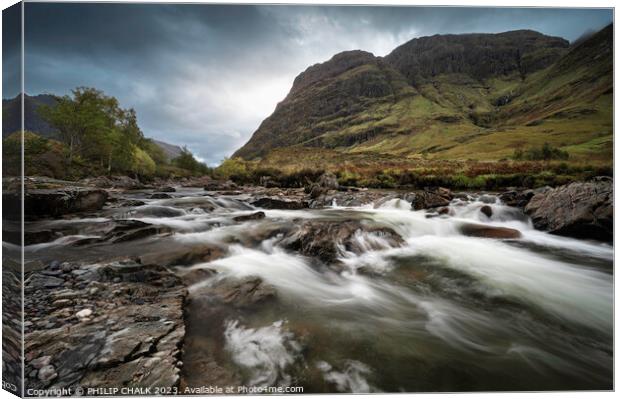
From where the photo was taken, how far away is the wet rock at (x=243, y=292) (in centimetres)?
267

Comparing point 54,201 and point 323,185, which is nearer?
point 54,201

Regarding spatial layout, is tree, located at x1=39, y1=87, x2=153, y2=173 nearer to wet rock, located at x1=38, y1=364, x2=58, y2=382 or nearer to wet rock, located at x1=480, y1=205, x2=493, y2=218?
wet rock, located at x1=38, y1=364, x2=58, y2=382

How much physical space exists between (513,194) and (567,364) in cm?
451

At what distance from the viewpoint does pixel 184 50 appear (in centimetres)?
305

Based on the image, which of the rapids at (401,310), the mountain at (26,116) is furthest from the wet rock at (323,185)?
the mountain at (26,116)

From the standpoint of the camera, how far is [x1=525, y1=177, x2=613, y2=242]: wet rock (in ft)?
11.9

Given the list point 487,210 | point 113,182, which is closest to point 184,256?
point 113,182

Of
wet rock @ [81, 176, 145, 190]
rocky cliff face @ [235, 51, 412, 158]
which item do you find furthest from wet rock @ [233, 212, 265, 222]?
wet rock @ [81, 176, 145, 190]

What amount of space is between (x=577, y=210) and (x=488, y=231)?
1.31 meters

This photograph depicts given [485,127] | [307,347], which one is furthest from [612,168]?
[485,127]

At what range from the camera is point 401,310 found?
282 centimetres

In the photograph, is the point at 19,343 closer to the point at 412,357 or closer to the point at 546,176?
the point at 412,357

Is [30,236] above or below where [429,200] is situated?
below

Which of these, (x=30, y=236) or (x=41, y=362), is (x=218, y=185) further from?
(x=41, y=362)
